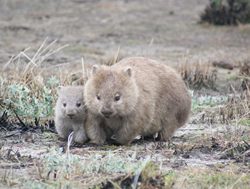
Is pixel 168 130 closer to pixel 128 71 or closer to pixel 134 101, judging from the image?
pixel 134 101

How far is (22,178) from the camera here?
303 inches

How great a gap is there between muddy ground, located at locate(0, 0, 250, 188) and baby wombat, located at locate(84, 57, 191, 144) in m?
0.20

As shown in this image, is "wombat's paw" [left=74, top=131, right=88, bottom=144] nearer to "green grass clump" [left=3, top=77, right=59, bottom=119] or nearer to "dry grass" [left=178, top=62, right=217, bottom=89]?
"green grass clump" [left=3, top=77, right=59, bottom=119]

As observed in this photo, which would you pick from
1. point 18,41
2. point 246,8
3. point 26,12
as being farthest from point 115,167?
point 26,12

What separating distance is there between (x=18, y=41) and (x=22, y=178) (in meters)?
11.1

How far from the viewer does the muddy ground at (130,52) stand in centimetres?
810

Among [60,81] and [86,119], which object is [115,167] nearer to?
[86,119]

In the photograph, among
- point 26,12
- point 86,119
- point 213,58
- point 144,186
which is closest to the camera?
point 144,186

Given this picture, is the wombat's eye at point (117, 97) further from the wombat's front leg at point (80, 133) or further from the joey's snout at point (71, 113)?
the wombat's front leg at point (80, 133)

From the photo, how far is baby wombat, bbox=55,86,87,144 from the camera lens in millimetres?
9312

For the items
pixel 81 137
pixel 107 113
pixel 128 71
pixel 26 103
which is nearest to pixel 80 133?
pixel 81 137

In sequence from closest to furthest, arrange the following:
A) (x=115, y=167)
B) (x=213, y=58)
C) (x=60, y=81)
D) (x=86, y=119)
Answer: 1. (x=115, y=167)
2. (x=86, y=119)
3. (x=60, y=81)
4. (x=213, y=58)

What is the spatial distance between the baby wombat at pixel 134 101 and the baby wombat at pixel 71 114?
0.40 feet

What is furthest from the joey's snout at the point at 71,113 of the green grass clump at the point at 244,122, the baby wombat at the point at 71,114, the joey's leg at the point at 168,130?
the green grass clump at the point at 244,122
